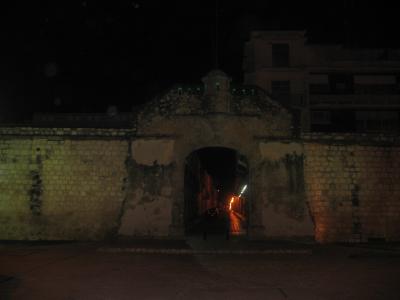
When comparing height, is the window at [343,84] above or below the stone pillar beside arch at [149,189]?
above

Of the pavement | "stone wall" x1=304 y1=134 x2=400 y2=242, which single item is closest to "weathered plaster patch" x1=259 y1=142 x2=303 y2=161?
"stone wall" x1=304 y1=134 x2=400 y2=242

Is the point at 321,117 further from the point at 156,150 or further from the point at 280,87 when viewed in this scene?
the point at 156,150

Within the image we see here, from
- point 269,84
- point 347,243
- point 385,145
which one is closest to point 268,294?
point 347,243

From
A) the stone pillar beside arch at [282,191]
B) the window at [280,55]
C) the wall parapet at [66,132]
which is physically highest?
the window at [280,55]

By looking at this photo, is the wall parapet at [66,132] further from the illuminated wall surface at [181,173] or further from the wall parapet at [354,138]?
the wall parapet at [354,138]

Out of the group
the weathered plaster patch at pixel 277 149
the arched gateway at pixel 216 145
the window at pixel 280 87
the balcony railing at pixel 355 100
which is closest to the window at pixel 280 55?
the window at pixel 280 87

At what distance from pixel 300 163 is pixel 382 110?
20743 millimetres

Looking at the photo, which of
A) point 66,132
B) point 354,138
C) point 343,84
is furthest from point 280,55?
point 66,132

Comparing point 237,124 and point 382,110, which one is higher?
point 382,110

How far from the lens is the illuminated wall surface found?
16.3m

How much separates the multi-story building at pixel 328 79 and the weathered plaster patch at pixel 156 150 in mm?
17669

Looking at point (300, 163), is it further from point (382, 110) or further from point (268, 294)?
point (382, 110)

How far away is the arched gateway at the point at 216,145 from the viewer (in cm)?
1636

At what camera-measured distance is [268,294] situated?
25.4 feet
